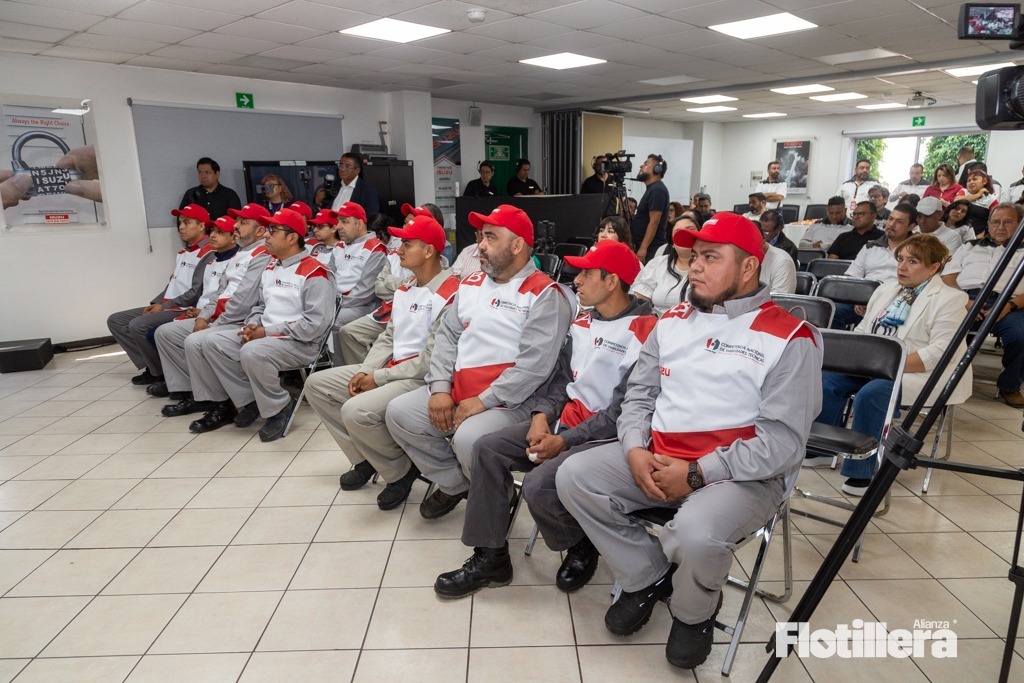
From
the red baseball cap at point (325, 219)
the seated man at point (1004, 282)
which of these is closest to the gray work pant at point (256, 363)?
the red baseball cap at point (325, 219)

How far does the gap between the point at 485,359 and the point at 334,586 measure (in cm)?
107

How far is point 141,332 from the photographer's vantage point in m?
4.70

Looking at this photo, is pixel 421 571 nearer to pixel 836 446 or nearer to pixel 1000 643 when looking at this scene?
pixel 836 446

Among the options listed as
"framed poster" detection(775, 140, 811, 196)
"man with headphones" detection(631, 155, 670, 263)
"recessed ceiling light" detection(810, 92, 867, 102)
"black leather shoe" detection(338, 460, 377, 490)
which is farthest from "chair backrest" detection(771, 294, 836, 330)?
"framed poster" detection(775, 140, 811, 196)

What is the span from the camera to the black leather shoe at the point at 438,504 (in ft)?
9.27

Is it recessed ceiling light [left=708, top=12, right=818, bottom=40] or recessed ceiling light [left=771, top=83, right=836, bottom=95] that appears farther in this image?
recessed ceiling light [left=771, top=83, right=836, bottom=95]

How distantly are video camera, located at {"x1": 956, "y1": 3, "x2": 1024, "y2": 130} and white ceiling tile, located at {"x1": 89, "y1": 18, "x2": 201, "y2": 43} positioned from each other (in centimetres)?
556

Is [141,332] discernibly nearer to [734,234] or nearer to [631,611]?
[631,611]

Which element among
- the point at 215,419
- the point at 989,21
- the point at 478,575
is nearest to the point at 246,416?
the point at 215,419

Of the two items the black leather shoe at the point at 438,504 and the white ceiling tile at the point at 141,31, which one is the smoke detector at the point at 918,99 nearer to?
the white ceiling tile at the point at 141,31

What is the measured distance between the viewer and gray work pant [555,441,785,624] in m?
1.75

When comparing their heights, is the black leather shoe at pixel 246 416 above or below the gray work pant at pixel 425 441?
below

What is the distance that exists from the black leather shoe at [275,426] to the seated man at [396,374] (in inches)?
34.2

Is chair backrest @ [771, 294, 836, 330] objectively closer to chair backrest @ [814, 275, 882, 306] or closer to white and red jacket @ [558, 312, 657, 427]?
chair backrest @ [814, 275, 882, 306]
